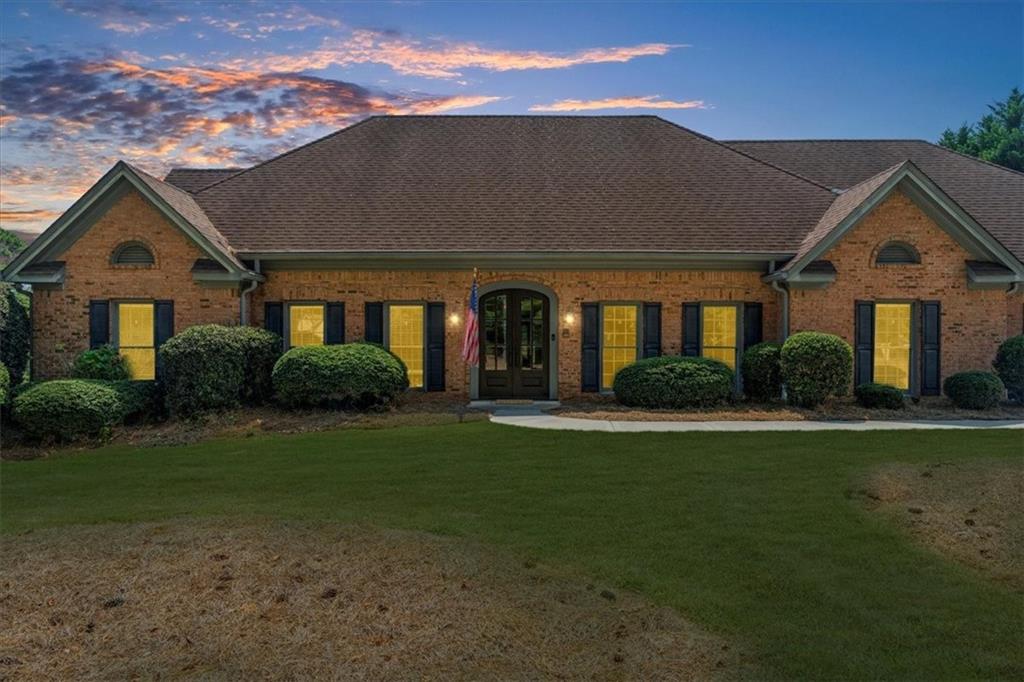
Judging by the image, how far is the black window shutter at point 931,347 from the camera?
17.7 m

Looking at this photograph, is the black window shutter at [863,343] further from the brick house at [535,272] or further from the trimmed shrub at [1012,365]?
the trimmed shrub at [1012,365]

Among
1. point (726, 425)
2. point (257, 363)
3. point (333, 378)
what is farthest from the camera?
point (257, 363)

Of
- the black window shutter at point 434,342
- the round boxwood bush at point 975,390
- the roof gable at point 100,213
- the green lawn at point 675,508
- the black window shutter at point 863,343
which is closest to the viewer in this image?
the green lawn at point 675,508

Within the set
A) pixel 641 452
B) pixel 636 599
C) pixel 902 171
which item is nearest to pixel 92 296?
pixel 641 452

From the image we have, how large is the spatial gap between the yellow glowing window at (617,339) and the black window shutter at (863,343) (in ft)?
17.9

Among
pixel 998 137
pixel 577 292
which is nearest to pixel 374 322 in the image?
pixel 577 292

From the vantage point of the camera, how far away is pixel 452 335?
1822 centimetres

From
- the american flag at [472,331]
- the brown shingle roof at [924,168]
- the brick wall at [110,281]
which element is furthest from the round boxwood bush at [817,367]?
the brick wall at [110,281]

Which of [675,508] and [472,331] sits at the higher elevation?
[472,331]

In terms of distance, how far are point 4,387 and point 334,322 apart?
6989 millimetres

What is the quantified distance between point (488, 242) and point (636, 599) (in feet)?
43.8

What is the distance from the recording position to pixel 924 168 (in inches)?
891

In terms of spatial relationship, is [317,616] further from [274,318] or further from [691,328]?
[691,328]

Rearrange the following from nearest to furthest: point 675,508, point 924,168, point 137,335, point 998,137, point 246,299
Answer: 1. point 675,508
2. point 137,335
3. point 246,299
4. point 924,168
5. point 998,137
